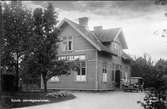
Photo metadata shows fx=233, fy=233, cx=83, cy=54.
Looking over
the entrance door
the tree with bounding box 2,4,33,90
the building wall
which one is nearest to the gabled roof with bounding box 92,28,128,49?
the building wall

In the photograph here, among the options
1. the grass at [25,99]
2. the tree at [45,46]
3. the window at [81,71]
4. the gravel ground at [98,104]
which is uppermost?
the tree at [45,46]

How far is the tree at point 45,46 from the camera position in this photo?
10055 millimetres

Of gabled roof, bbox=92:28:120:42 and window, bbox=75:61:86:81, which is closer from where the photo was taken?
window, bbox=75:61:86:81

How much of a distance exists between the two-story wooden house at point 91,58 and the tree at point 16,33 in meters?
4.19

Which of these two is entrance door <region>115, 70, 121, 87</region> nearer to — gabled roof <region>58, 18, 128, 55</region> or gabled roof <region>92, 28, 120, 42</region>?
gabled roof <region>58, 18, 128, 55</region>

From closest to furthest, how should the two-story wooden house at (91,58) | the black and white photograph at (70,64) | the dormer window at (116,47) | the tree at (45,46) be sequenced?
the black and white photograph at (70,64)
the tree at (45,46)
the two-story wooden house at (91,58)
the dormer window at (116,47)

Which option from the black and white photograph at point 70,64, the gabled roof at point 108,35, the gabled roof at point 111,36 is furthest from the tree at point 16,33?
the gabled roof at point 111,36

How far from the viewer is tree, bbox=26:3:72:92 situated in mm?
10055

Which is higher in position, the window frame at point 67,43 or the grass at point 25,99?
the window frame at point 67,43

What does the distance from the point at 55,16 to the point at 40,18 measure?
0.67m

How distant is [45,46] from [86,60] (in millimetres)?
5088

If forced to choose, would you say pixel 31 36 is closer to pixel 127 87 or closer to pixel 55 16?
pixel 55 16

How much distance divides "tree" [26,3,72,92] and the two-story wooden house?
360 centimetres

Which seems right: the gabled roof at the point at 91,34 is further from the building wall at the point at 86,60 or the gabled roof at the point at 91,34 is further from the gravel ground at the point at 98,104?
the gravel ground at the point at 98,104
